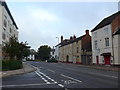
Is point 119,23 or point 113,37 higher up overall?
point 119,23

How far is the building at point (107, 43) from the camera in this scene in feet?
135

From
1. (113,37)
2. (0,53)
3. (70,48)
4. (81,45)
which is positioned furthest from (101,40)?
(70,48)

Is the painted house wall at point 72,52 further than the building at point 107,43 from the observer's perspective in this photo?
Yes

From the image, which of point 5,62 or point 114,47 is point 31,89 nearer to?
point 5,62

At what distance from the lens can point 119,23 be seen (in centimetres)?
4288

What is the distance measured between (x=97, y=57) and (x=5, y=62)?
23213 mm

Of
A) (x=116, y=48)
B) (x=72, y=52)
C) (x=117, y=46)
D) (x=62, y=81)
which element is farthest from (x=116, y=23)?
(x=72, y=52)

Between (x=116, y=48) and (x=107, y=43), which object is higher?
(x=107, y=43)

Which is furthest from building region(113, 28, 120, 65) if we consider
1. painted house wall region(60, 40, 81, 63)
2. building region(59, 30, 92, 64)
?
painted house wall region(60, 40, 81, 63)

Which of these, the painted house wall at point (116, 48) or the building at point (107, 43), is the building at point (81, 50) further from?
the painted house wall at point (116, 48)

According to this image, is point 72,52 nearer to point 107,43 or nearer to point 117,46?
point 107,43

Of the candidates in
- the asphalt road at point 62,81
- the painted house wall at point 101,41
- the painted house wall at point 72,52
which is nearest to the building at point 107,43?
the painted house wall at point 101,41

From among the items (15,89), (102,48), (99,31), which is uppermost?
A: (99,31)

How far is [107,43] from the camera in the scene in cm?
4453
